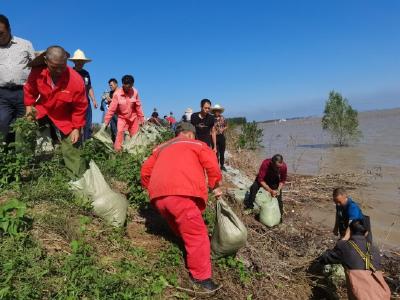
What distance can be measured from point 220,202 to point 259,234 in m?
2.08

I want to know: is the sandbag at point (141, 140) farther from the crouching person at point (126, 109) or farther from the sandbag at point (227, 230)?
the sandbag at point (227, 230)

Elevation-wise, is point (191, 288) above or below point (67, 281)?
below

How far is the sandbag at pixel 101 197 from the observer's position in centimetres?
409

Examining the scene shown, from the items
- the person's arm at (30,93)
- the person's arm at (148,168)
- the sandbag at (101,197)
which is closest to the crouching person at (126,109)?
the person's arm at (30,93)

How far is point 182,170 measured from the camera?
136 inches

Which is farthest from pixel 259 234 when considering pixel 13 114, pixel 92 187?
pixel 13 114

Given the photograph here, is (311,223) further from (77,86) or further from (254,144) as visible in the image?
(254,144)

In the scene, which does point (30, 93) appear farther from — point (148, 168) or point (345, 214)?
point (345, 214)

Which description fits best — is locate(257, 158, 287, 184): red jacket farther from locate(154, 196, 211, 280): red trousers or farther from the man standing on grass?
the man standing on grass

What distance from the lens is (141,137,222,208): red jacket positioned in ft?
11.3

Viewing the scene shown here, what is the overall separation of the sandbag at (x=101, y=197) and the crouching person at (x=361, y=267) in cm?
233

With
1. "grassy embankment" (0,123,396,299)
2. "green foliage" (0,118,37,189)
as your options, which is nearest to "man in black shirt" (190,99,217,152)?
"grassy embankment" (0,123,396,299)

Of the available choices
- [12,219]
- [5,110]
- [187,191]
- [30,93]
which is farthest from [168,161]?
[5,110]

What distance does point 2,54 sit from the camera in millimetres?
4422
